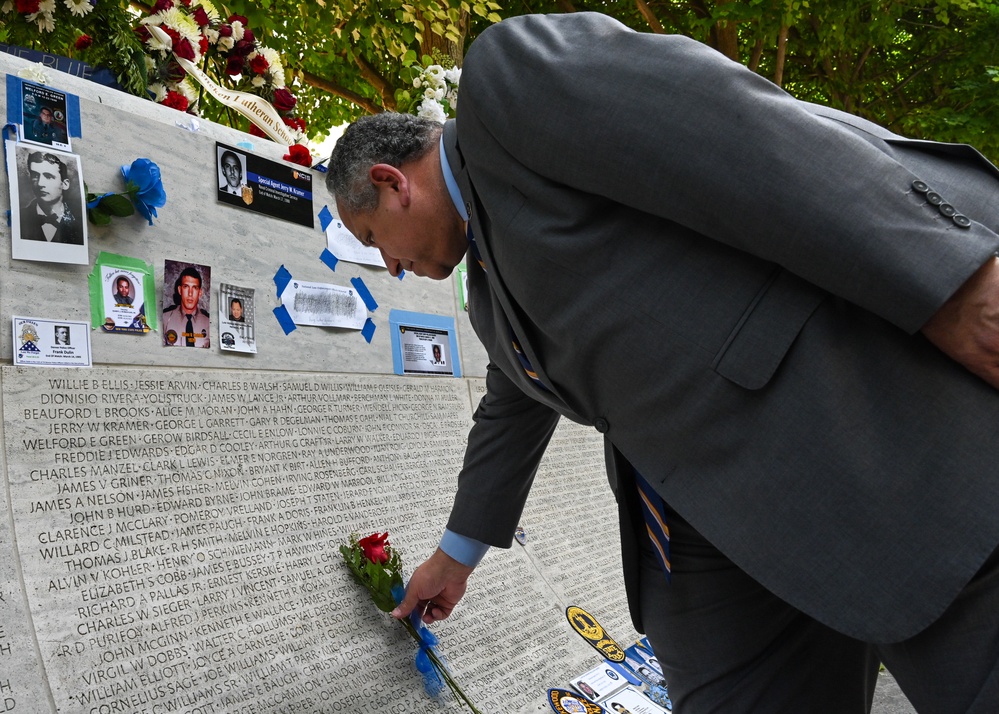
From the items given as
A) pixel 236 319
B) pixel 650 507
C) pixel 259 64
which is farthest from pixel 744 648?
pixel 259 64

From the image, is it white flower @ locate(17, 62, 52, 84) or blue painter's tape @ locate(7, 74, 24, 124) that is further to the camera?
white flower @ locate(17, 62, 52, 84)

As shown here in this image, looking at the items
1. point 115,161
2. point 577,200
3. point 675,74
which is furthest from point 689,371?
point 115,161

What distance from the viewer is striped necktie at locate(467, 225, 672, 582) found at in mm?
1535

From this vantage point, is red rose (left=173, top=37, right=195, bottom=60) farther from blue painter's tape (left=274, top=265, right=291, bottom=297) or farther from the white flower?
blue painter's tape (left=274, top=265, right=291, bottom=297)

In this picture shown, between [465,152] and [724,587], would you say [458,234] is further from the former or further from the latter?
[724,587]

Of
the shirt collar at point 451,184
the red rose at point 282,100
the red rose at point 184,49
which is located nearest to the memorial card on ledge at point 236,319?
the red rose at point 184,49

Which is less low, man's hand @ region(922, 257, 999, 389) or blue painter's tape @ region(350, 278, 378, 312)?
man's hand @ region(922, 257, 999, 389)

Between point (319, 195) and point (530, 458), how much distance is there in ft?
5.89

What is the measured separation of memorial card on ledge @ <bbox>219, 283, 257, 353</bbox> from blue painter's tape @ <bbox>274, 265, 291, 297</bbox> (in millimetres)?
142

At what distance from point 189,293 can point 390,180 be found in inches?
50.5

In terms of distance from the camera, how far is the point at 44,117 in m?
2.35

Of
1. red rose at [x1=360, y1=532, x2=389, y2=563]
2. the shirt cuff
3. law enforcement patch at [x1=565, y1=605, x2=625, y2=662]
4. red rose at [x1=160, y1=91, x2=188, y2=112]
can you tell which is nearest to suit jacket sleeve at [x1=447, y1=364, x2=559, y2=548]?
the shirt cuff

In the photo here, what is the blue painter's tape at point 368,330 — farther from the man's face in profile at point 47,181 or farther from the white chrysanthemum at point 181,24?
the white chrysanthemum at point 181,24

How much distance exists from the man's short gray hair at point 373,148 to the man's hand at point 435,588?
3.12 ft
